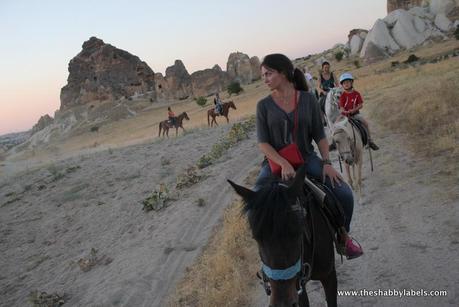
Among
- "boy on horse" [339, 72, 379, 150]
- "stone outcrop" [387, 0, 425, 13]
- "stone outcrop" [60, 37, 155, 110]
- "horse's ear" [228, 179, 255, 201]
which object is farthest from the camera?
"stone outcrop" [60, 37, 155, 110]

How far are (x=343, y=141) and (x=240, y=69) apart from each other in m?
88.9

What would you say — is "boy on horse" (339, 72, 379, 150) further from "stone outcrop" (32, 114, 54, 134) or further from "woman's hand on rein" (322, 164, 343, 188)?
"stone outcrop" (32, 114, 54, 134)

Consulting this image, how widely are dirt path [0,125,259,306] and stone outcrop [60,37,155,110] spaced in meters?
71.0

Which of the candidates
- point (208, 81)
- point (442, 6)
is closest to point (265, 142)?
point (442, 6)

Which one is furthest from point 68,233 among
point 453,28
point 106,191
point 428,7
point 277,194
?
point 428,7

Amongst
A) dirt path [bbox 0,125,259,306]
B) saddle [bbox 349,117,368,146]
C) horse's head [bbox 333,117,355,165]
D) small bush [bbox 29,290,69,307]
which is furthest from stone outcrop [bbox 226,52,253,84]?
small bush [bbox 29,290,69,307]

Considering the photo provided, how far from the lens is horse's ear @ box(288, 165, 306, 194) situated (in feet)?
9.66

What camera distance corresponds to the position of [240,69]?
95250 millimetres

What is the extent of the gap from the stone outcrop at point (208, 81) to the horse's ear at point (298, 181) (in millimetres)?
86286

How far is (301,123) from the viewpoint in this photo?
3.72 meters

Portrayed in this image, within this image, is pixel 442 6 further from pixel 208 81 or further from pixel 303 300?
pixel 303 300

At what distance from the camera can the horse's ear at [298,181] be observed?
2.95 meters

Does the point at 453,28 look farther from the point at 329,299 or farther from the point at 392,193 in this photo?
the point at 329,299

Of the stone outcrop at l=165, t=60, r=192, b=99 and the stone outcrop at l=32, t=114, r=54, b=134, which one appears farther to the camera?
the stone outcrop at l=32, t=114, r=54, b=134
